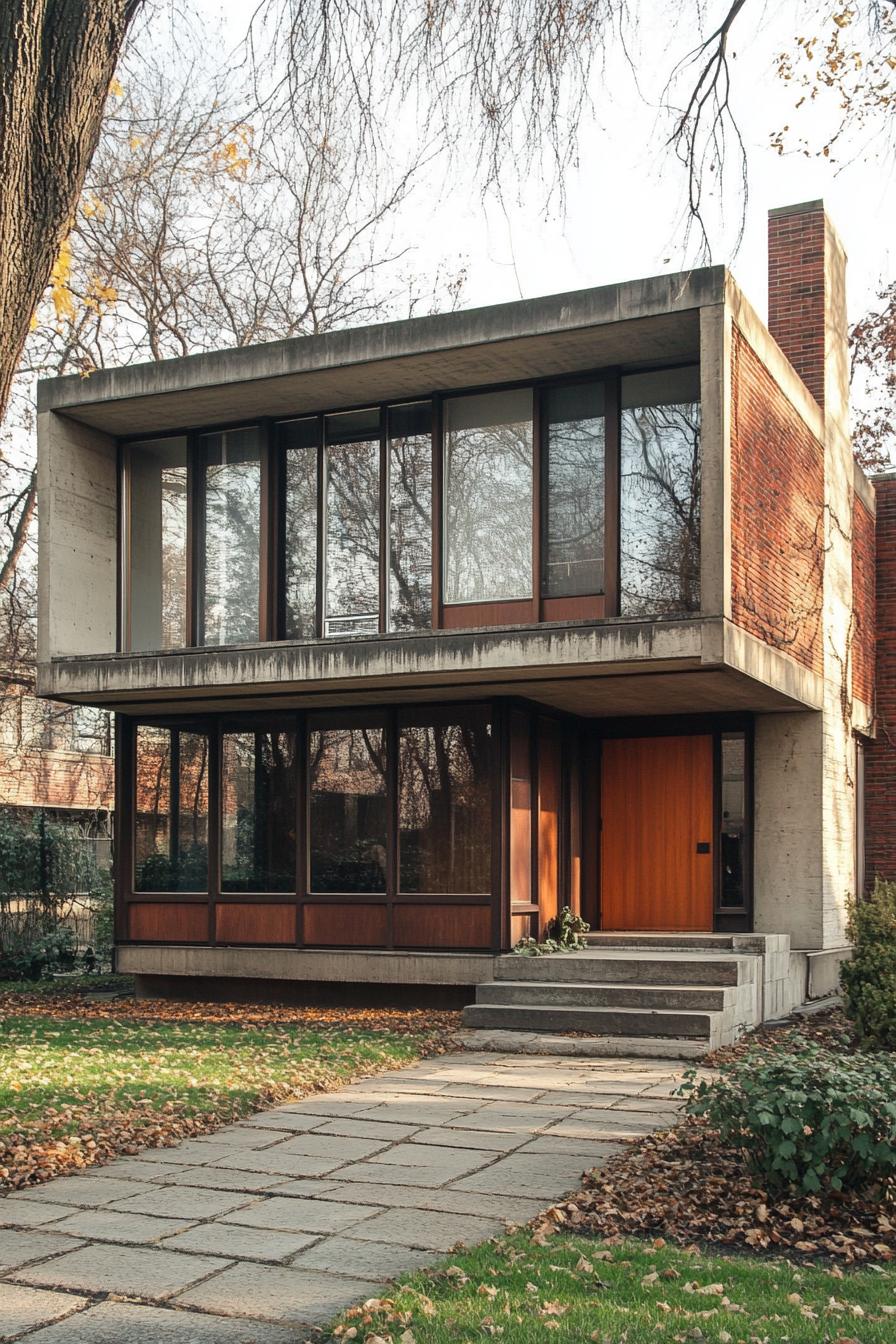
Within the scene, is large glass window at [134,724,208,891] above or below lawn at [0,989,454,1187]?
above

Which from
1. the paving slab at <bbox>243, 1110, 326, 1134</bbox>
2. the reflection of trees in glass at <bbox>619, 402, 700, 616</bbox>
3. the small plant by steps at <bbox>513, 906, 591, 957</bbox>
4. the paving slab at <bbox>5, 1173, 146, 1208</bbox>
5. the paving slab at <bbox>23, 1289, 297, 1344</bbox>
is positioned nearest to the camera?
the paving slab at <bbox>23, 1289, 297, 1344</bbox>

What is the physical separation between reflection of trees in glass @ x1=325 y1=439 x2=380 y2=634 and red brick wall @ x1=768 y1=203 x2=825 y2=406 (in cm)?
550

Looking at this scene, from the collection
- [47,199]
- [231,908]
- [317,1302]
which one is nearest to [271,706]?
[231,908]

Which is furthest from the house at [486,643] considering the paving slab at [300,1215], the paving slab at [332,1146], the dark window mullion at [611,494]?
the paving slab at [300,1215]

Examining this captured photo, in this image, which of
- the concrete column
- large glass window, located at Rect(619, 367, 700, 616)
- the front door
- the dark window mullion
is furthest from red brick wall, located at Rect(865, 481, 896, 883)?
the concrete column

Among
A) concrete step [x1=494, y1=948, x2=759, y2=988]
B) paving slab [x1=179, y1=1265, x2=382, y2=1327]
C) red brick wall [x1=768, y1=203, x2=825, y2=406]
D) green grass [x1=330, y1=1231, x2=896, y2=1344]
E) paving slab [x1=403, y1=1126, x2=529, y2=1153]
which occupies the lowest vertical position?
paving slab [x1=403, y1=1126, x2=529, y2=1153]

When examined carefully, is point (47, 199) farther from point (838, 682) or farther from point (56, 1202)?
point (838, 682)

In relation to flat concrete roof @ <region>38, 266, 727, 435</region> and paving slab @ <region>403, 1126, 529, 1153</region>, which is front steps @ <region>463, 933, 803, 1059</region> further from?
flat concrete roof @ <region>38, 266, 727, 435</region>

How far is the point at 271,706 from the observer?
1609 centimetres

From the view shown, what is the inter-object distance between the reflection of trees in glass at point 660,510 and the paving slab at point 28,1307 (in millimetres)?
9574

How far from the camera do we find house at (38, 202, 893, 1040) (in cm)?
1348

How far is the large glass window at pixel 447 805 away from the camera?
14.9 m

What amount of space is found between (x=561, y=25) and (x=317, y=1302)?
196 inches

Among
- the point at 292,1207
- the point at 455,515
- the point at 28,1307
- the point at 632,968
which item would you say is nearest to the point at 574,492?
the point at 455,515
